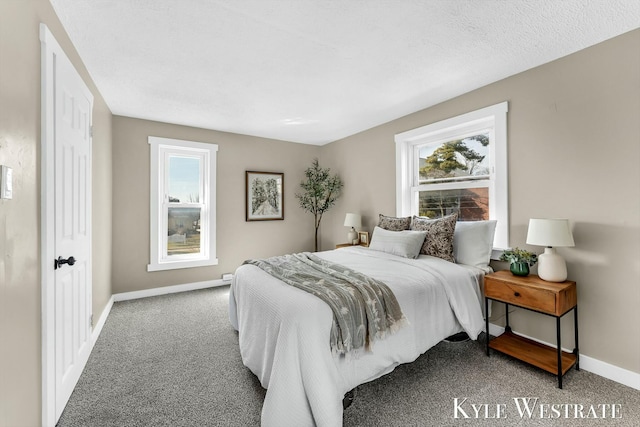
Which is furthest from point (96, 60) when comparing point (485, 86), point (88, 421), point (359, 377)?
point (485, 86)

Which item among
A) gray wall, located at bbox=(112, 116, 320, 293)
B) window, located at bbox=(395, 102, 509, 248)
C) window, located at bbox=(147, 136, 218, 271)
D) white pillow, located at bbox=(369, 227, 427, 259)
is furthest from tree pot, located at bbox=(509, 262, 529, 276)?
window, located at bbox=(147, 136, 218, 271)

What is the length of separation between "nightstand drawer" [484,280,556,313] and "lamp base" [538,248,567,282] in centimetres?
19

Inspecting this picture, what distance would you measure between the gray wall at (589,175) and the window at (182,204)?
386 cm

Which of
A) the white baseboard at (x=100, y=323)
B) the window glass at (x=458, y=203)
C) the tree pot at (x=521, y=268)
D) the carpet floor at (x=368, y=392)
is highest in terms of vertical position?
the window glass at (x=458, y=203)

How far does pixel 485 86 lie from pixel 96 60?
364 centimetres

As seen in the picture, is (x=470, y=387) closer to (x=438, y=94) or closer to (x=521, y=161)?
(x=521, y=161)

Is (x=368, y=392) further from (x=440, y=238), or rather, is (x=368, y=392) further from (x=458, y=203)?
(x=458, y=203)

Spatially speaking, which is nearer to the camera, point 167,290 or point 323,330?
point 323,330

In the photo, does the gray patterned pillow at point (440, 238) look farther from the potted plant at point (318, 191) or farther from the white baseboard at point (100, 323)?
the white baseboard at point (100, 323)

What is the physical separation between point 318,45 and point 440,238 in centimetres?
212

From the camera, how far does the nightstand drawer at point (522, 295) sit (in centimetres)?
207

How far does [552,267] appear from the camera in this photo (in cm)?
220

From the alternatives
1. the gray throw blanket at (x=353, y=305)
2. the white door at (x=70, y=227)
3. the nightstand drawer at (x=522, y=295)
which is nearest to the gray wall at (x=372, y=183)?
the white door at (x=70, y=227)

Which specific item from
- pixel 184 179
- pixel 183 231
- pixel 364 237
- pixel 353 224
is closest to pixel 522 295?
pixel 364 237
